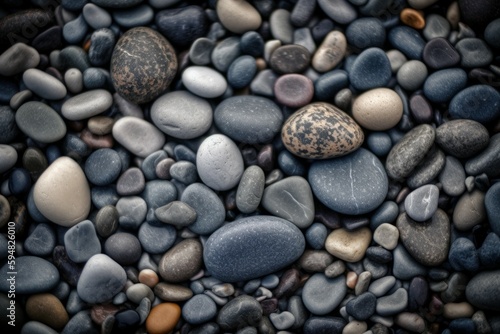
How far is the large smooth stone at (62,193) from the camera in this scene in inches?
60.6

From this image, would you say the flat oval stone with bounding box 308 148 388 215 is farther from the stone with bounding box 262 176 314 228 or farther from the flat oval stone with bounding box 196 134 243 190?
the flat oval stone with bounding box 196 134 243 190

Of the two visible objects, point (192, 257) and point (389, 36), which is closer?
point (192, 257)

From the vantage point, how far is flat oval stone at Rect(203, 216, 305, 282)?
1515mm

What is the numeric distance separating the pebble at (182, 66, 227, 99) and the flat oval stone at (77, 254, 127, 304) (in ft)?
2.36

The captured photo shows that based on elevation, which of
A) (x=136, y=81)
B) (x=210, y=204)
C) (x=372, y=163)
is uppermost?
(x=136, y=81)

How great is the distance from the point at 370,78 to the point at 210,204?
0.78m

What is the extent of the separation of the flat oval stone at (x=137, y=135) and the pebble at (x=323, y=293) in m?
0.81

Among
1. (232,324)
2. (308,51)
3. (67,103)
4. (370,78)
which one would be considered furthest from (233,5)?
(232,324)

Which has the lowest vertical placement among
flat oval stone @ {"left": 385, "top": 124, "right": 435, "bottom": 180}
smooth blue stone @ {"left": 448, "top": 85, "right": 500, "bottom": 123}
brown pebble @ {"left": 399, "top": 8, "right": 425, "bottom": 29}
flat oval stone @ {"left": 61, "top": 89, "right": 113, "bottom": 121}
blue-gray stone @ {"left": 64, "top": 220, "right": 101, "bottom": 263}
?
blue-gray stone @ {"left": 64, "top": 220, "right": 101, "bottom": 263}

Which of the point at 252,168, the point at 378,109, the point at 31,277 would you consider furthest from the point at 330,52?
the point at 31,277

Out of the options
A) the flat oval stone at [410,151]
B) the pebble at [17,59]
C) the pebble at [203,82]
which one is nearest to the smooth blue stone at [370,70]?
the flat oval stone at [410,151]

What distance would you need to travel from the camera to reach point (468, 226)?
5.01 feet

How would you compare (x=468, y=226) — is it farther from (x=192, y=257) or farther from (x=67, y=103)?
(x=67, y=103)

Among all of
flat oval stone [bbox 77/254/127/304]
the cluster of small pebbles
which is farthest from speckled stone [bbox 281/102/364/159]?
flat oval stone [bbox 77/254/127/304]
